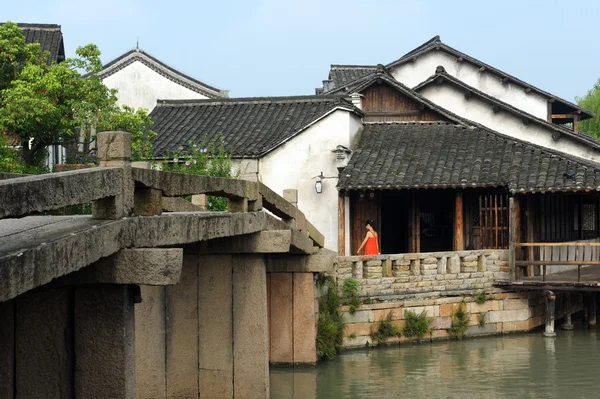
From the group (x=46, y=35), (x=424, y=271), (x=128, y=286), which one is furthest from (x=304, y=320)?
(x=46, y=35)

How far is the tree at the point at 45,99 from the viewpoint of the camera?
57.1 ft

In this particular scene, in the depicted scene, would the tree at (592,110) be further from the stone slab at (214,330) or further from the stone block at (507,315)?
the stone slab at (214,330)

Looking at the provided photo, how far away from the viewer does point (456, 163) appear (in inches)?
854

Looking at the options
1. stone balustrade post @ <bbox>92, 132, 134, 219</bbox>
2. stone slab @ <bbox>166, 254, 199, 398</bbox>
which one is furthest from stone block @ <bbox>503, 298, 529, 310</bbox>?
stone balustrade post @ <bbox>92, 132, 134, 219</bbox>

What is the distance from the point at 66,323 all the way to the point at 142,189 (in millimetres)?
1231

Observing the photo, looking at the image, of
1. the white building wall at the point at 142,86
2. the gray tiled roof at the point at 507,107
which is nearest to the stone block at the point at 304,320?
the gray tiled roof at the point at 507,107

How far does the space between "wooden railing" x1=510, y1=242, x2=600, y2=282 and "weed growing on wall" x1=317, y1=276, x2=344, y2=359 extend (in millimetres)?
3990

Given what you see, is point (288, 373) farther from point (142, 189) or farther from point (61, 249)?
point (61, 249)

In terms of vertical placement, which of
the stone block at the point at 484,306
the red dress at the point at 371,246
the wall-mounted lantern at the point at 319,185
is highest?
the wall-mounted lantern at the point at 319,185

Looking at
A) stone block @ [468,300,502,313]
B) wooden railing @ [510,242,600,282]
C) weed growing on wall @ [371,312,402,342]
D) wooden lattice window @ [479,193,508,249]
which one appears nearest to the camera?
weed growing on wall @ [371,312,402,342]

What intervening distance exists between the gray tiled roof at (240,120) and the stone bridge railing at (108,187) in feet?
43.3

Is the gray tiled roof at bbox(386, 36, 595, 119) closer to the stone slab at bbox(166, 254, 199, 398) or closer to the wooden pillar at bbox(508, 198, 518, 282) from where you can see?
the wooden pillar at bbox(508, 198, 518, 282)

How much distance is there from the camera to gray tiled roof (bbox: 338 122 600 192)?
20484 mm

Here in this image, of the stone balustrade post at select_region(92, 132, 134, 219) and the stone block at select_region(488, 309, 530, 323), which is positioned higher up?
the stone balustrade post at select_region(92, 132, 134, 219)
